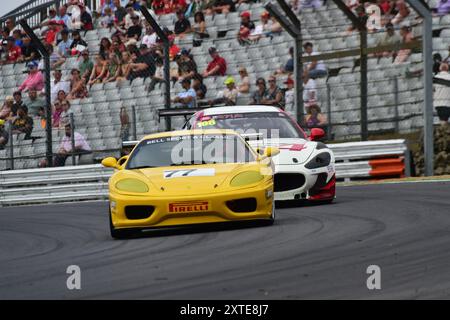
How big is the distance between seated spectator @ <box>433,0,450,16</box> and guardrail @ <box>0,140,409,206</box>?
97.8 inches

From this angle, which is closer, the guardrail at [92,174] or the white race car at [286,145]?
the white race car at [286,145]

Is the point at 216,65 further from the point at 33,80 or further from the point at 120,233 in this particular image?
the point at 120,233

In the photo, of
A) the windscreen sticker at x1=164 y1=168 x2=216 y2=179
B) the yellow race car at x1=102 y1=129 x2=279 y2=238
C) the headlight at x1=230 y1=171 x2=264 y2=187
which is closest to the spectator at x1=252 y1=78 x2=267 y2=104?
the yellow race car at x1=102 y1=129 x2=279 y2=238

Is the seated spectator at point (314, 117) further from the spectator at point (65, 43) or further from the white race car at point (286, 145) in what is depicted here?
the spectator at point (65, 43)

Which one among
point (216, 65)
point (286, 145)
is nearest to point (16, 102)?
point (216, 65)

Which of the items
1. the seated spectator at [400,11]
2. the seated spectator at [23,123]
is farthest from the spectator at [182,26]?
the seated spectator at [400,11]

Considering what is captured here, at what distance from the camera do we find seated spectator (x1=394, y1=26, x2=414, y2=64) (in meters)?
17.2

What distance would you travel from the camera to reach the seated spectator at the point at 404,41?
56.3 feet

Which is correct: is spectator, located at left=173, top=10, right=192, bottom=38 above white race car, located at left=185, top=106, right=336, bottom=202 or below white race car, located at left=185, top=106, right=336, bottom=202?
above

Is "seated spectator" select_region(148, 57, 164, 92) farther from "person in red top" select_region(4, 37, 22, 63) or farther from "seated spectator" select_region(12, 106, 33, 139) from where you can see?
"person in red top" select_region(4, 37, 22, 63)

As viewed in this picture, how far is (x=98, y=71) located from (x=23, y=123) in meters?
1.74

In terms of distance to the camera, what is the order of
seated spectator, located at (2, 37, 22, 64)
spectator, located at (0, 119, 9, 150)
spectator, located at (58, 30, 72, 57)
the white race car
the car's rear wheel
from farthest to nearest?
spectator, located at (58, 30, 72, 57)
seated spectator, located at (2, 37, 22, 64)
spectator, located at (0, 119, 9, 150)
the white race car
the car's rear wheel

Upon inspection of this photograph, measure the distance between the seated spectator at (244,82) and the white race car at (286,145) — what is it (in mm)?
4166
